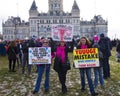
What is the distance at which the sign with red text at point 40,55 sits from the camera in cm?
1257

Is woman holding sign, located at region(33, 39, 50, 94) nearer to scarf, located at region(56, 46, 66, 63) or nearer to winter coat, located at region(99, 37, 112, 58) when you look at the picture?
scarf, located at region(56, 46, 66, 63)

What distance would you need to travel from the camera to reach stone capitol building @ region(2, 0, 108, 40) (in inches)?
5576

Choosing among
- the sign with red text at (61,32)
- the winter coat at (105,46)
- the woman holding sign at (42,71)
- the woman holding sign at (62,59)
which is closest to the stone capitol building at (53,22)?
the winter coat at (105,46)

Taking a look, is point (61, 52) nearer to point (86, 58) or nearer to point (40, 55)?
point (86, 58)

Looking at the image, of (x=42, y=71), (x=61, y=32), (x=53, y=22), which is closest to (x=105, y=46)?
(x=61, y=32)

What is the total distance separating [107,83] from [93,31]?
13001cm

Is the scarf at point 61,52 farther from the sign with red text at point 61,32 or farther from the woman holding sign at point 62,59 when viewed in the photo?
the sign with red text at point 61,32

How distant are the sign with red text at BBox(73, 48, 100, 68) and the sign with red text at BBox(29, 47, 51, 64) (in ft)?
3.29

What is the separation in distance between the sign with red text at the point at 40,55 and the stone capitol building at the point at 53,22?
127145 millimetres

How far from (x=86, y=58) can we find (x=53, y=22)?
130 metres

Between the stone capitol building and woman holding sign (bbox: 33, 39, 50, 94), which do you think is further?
the stone capitol building

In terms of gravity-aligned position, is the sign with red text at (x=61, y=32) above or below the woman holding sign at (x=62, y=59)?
above

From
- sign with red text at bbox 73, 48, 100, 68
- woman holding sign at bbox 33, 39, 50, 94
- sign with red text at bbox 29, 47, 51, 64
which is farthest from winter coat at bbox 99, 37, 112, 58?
woman holding sign at bbox 33, 39, 50, 94

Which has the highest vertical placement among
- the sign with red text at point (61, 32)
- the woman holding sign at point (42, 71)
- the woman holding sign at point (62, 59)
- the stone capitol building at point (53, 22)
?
the stone capitol building at point (53, 22)
